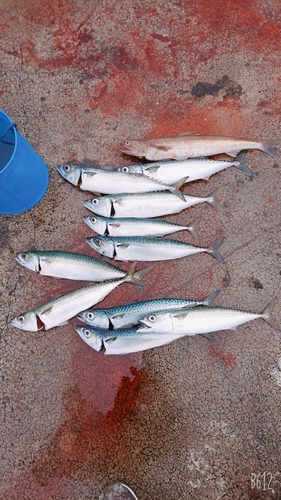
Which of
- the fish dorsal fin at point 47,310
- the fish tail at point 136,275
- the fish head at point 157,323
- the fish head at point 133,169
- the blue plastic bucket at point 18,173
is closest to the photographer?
the blue plastic bucket at point 18,173

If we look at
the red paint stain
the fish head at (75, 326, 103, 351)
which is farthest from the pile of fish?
the red paint stain

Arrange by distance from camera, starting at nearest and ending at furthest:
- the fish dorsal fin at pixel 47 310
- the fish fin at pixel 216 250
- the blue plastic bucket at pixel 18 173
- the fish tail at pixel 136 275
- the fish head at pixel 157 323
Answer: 1. the blue plastic bucket at pixel 18 173
2. the fish head at pixel 157 323
3. the fish dorsal fin at pixel 47 310
4. the fish tail at pixel 136 275
5. the fish fin at pixel 216 250

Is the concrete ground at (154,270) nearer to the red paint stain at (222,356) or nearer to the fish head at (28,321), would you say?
the red paint stain at (222,356)

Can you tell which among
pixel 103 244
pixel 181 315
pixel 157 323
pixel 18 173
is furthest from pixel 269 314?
pixel 18 173

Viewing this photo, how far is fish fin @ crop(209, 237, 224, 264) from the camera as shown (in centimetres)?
390

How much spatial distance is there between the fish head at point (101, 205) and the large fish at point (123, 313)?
947 millimetres

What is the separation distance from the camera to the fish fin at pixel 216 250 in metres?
3.90

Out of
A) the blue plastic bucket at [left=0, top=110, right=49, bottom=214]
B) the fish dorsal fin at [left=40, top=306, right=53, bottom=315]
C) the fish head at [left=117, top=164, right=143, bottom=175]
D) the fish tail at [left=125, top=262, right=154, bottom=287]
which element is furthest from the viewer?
the fish head at [left=117, top=164, right=143, bottom=175]

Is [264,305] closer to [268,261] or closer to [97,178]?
[268,261]

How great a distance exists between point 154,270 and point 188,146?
131cm

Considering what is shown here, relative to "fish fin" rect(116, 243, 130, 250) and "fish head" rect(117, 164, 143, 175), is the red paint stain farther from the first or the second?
"fish head" rect(117, 164, 143, 175)

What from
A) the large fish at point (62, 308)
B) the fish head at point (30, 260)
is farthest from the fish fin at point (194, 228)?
the fish head at point (30, 260)

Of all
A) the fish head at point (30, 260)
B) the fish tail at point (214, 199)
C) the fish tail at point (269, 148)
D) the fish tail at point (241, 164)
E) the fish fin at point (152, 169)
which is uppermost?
the fish tail at point (269, 148)

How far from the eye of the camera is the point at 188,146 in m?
4.06
